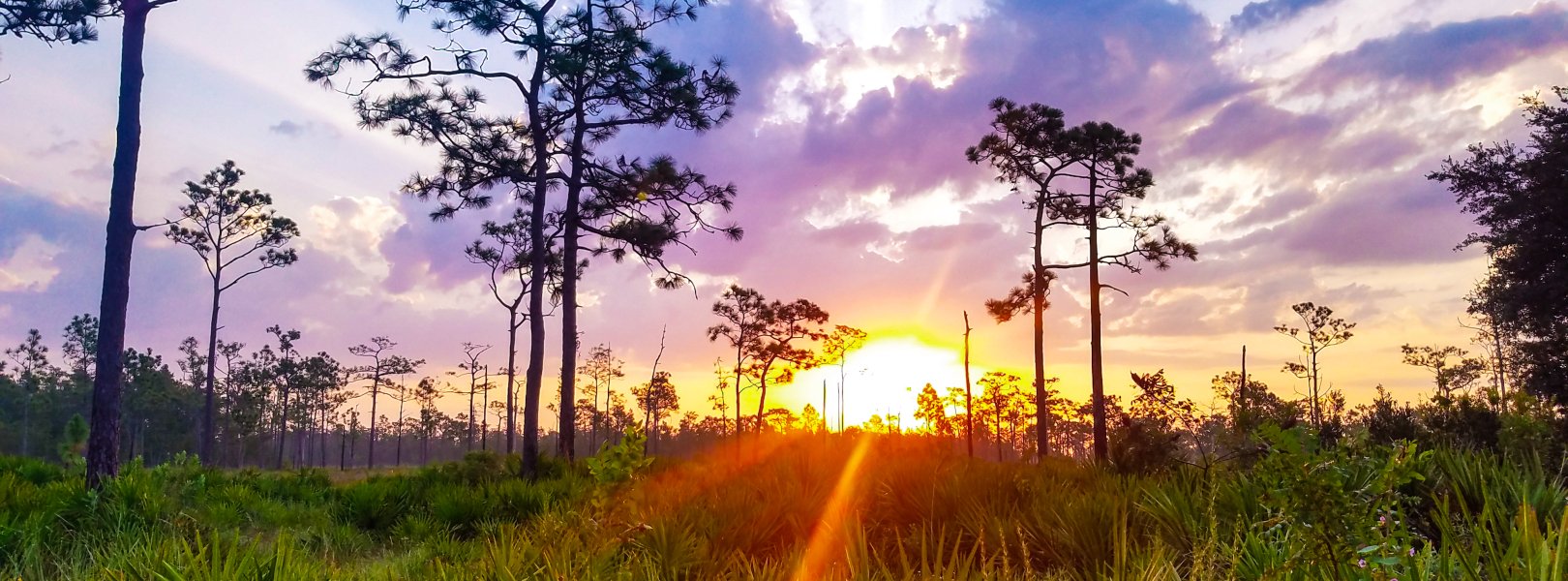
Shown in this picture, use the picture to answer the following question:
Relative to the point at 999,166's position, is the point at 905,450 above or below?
below

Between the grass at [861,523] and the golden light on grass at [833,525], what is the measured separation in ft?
0.13

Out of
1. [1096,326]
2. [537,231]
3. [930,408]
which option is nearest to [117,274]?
[537,231]

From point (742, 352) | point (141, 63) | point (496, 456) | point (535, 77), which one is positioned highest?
point (535, 77)

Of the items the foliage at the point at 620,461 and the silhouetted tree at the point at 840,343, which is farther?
the silhouetted tree at the point at 840,343

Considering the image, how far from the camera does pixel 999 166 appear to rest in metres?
26.8

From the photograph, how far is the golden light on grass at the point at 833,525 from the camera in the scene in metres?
3.93

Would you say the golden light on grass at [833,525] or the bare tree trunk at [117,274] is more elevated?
the bare tree trunk at [117,274]

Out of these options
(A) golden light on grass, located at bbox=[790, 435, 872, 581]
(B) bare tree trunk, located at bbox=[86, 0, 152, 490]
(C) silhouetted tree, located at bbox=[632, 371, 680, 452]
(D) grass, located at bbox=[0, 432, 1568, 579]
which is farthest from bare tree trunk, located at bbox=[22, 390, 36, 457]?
(A) golden light on grass, located at bbox=[790, 435, 872, 581]

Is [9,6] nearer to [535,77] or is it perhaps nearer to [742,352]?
[535,77]

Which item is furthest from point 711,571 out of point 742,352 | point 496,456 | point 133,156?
point 742,352

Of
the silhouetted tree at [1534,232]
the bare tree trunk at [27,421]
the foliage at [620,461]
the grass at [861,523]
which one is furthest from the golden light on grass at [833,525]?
the bare tree trunk at [27,421]

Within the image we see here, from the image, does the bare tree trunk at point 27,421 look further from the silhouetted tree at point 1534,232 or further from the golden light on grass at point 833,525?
the silhouetted tree at point 1534,232

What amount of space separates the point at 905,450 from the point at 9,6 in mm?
15361

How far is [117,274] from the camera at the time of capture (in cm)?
1148
